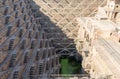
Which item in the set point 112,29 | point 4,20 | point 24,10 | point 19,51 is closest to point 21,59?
point 19,51

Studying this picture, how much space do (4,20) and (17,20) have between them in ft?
6.86

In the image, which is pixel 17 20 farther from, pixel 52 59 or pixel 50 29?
pixel 50 29

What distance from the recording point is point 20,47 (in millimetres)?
19609

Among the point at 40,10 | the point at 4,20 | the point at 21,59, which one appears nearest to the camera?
the point at 21,59

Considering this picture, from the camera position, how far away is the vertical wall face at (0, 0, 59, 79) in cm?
1731

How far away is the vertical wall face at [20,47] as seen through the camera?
17311mm

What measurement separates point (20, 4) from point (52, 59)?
7854mm

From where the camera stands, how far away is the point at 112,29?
24.4 m

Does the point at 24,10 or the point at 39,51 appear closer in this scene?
the point at 39,51

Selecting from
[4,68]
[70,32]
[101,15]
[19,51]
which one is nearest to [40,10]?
[70,32]

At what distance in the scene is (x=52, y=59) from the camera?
23438 millimetres

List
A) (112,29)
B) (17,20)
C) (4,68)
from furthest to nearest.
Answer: (112,29)
(17,20)
(4,68)

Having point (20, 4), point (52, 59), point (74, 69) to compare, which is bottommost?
point (74, 69)

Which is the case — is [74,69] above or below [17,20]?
below
